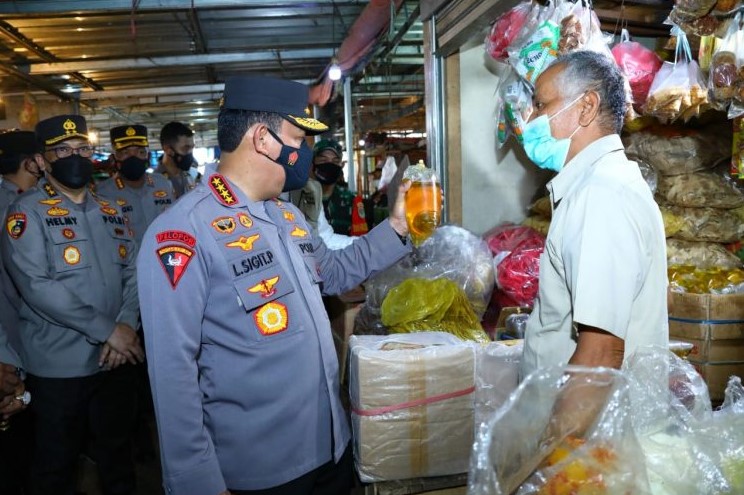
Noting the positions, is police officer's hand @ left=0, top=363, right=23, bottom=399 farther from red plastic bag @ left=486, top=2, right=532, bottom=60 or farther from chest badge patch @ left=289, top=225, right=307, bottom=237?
red plastic bag @ left=486, top=2, right=532, bottom=60

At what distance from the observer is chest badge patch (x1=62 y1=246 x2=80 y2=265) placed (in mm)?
3068

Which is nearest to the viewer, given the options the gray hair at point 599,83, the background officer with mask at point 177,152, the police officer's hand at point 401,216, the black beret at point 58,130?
the gray hair at point 599,83

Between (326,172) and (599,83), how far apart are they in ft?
12.6

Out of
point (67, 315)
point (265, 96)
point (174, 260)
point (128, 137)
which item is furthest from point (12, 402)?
point (128, 137)

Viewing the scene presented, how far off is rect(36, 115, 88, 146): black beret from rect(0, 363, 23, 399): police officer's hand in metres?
1.31

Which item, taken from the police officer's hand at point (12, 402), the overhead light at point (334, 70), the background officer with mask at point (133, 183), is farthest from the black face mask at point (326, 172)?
the police officer's hand at point (12, 402)

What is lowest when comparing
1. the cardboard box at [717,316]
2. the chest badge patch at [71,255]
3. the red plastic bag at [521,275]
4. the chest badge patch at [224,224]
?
the cardboard box at [717,316]

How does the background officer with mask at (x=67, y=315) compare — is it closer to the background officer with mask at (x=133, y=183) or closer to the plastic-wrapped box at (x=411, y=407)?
the background officer with mask at (x=133, y=183)

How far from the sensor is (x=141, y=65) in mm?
7746

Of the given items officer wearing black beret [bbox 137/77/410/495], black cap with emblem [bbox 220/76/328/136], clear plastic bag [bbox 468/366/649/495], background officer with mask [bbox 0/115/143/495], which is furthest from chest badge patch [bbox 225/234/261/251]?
background officer with mask [bbox 0/115/143/495]

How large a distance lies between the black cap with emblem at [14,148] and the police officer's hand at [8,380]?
285cm

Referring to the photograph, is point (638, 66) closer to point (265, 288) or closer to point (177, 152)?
point (265, 288)

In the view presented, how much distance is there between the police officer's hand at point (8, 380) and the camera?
8.73 feet

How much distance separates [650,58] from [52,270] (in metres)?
3.38
